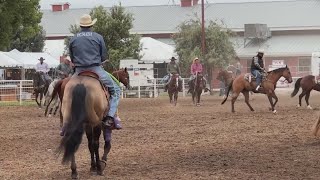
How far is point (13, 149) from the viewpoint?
13.8m

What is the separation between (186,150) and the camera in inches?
506

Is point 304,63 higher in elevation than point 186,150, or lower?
higher

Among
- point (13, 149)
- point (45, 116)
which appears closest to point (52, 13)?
point (45, 116)

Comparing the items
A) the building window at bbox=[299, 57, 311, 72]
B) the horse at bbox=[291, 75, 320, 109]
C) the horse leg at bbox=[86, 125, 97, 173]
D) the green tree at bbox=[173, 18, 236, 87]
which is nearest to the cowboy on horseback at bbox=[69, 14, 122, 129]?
the horse leg at bbox=[86, 125, 97, 173]

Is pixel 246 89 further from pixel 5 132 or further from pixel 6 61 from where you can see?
pixel 6 61

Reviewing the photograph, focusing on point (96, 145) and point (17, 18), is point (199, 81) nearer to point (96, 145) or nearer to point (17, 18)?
point (17, 18)

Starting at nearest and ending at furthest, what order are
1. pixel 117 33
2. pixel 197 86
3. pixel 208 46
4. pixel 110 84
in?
pixel 110 84 → pixel 197 86 → pixel 117 33 → pixel 208 46

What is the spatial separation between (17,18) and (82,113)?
87.8 feet

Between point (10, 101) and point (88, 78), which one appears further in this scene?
point (10, 101)

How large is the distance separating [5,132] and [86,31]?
8.18 meters

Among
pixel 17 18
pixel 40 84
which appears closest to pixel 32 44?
pixel 17 18

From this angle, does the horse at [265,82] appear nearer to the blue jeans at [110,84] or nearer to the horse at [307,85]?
the horse at [307,85]

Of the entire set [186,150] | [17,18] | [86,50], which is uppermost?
[17,18]

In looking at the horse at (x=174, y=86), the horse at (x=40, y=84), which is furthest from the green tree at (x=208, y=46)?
the horse at (x=40, y=84)
